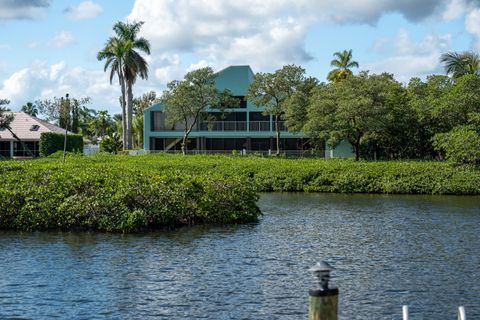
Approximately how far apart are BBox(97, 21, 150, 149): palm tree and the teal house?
302 centimetres

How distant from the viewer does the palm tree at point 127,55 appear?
204 feet

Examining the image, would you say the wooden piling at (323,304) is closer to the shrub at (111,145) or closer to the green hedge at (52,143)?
the green hedge at (52,143)

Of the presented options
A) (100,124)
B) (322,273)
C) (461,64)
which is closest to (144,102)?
(100,124)

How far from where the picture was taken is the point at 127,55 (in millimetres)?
62000

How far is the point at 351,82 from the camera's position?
159 ft

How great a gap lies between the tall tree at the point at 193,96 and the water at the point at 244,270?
33197mm

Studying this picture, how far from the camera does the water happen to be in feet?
42.1

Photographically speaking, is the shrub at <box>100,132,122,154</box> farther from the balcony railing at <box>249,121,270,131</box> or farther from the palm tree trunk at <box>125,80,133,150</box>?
the balcony railing at <box>249,121,270,131</box>

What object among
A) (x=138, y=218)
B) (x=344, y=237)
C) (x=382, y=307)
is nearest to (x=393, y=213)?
(x=344, y=237)

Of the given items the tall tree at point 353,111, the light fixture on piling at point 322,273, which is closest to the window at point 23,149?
the tall tree at point 353,111

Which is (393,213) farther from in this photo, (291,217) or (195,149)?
(195,149)

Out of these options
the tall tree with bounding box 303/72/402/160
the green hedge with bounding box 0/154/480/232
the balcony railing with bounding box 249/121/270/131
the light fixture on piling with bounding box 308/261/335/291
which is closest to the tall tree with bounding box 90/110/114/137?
the balcony railing with bounding box 249/121/270/131

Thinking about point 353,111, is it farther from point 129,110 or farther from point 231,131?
point 129,110

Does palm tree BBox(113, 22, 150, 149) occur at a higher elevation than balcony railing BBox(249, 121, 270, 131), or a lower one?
higher
